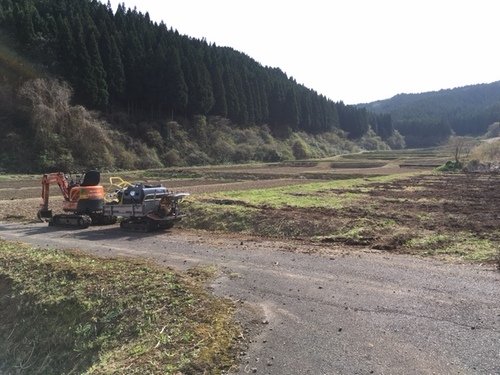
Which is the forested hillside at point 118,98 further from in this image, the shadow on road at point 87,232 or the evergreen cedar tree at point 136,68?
the shadow on road at point 87,232

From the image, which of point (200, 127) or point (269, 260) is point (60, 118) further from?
point (269, 260)

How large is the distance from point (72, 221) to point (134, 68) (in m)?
50.5

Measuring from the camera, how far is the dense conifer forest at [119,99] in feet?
148

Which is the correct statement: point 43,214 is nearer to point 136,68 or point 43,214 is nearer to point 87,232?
point 87,232

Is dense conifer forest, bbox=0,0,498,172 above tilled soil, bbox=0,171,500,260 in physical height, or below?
above

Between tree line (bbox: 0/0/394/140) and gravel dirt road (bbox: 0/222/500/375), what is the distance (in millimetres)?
47761

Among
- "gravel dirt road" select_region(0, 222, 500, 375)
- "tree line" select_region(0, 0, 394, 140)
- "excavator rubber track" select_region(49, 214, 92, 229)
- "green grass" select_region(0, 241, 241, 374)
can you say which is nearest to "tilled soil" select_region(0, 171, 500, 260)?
"gravel dirt road" select_region(0, 222, 500, 375)

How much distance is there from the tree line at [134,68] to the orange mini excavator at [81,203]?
3934 centimetres

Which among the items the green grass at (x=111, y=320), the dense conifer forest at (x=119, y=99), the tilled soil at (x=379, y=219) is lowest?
the green grass at (x=111, y=320)

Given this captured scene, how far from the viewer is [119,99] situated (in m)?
60.7

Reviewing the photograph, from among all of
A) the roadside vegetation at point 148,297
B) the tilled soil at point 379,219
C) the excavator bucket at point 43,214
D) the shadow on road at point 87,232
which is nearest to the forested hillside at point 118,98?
the tilled soil at point 379,219

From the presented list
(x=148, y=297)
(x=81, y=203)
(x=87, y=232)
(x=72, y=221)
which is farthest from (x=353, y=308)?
(x=81, y=203)

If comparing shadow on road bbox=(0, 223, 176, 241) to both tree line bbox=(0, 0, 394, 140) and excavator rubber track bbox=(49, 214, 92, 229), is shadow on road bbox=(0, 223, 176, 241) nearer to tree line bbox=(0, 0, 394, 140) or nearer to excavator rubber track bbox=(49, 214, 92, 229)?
excavator rubber track bbox=(49, 214, 92, 229)

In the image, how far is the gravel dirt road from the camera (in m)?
4.80
